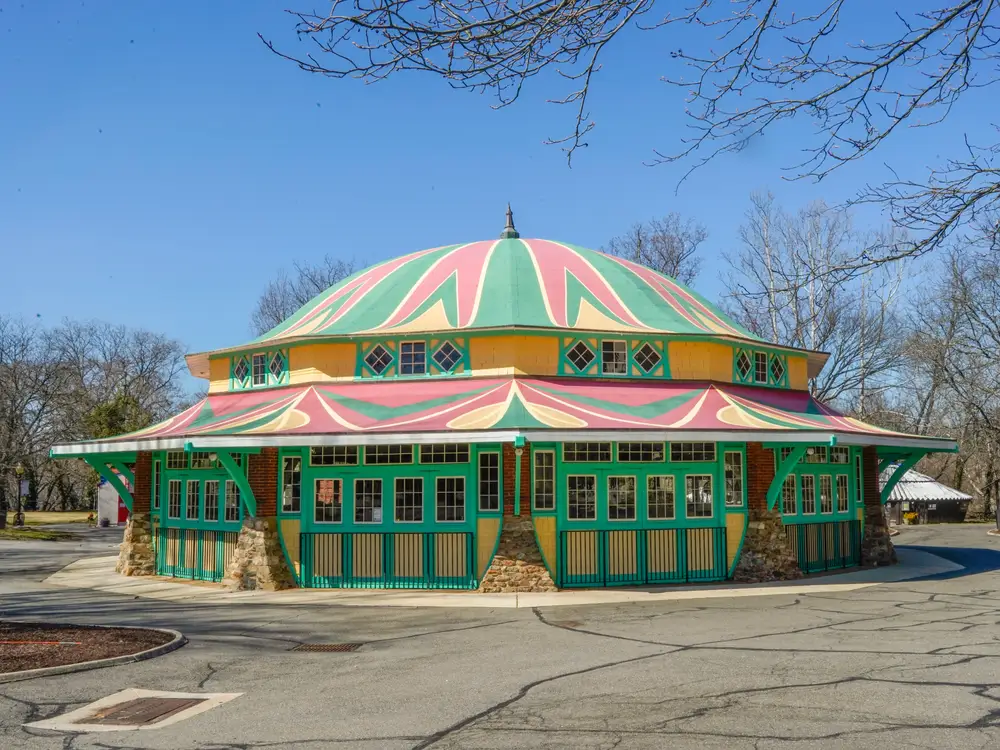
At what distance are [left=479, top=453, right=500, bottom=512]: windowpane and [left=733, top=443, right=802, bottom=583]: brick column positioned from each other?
5.34 metres

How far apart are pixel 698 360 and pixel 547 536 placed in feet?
19.4

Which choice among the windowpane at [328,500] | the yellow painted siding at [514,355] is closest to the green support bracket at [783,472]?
the yellow painted siding at [514,355]

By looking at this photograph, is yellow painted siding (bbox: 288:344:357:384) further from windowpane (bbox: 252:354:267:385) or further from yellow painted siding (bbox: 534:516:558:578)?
yellow painted siding (bbox: 534:516:558:578)

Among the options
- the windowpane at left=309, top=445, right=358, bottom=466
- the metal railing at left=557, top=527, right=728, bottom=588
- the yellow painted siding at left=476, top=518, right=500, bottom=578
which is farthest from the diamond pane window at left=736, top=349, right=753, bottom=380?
the windowpane at left=309, top=445, right=358, bottom=466

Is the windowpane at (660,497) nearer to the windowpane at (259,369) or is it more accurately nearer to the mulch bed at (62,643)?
the windowpane at (259,369)

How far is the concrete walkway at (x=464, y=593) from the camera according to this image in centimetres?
1675

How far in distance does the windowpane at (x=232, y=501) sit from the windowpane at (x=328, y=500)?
200 cm

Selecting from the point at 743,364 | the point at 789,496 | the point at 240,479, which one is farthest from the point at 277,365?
the point at 789,496

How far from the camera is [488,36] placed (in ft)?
20.1

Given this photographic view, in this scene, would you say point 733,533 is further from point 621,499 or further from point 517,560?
point 517,560

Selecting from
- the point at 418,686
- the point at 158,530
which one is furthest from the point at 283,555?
the point at 418,686

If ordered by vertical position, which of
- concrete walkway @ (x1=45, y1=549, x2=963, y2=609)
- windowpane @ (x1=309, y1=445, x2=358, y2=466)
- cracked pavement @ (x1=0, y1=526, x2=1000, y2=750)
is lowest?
concrete walkway @ (x1=45, y1=549, x2=963, y2=609)

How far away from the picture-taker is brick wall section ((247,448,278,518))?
19281mm

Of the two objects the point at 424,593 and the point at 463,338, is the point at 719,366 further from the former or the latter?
the point at 424,593
